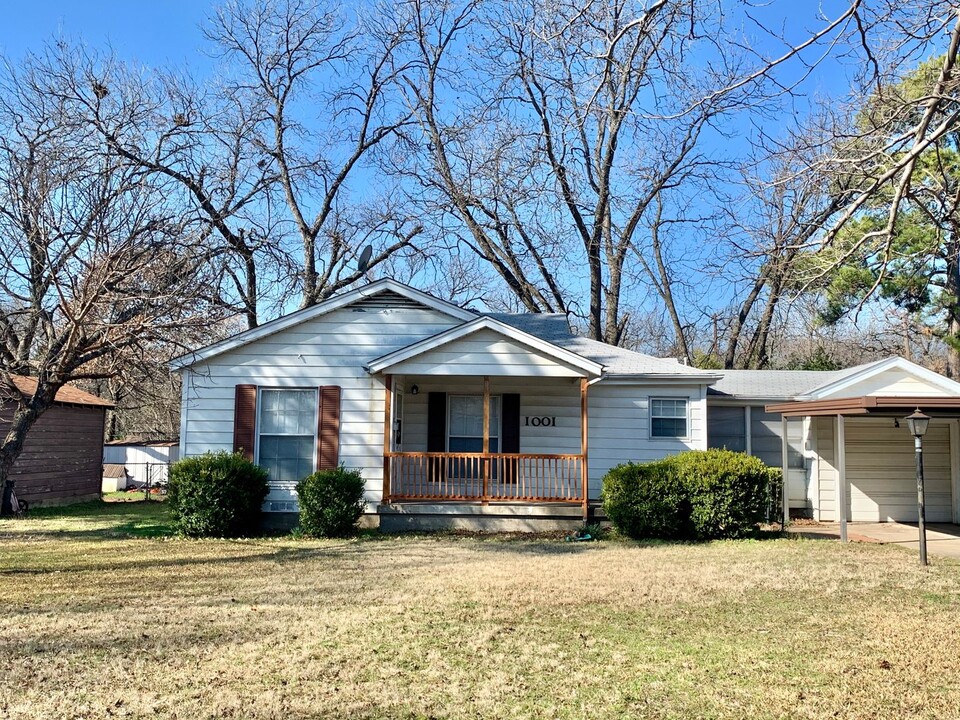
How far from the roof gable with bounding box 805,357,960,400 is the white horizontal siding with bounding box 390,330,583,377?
5095 mm

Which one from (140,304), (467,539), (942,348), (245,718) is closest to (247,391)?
(140,304)

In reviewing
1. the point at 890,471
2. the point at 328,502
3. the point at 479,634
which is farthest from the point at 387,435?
the point at 890,471

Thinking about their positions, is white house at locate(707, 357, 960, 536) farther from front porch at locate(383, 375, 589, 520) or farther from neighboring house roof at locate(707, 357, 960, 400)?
front porch at locate(383, 375, 589, 520)

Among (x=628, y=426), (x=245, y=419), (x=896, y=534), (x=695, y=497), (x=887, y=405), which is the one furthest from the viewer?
(x=628, y=426)

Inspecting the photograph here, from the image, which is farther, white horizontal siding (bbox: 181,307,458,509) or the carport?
the carport

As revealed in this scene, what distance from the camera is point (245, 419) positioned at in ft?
44.2

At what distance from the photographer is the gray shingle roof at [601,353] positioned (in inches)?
554

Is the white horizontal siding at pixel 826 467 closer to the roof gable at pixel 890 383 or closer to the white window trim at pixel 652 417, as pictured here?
the roof gable at pixel 890 383

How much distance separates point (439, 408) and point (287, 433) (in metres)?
2.86

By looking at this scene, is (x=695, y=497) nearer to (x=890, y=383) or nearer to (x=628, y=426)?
(x=628, y=426)

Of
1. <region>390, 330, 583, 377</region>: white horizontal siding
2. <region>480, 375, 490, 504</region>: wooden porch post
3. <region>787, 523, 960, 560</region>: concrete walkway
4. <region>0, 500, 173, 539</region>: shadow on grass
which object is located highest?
<region>390, 330, 583, 377</region>: white horizontal siding

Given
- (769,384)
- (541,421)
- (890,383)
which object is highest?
(769,384)

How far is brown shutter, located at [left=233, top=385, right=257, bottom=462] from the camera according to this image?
44.1ft

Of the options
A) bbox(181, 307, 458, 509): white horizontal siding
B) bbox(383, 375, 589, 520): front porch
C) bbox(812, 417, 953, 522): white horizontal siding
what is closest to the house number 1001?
bbox(383, 375, 589, 520): front porch
